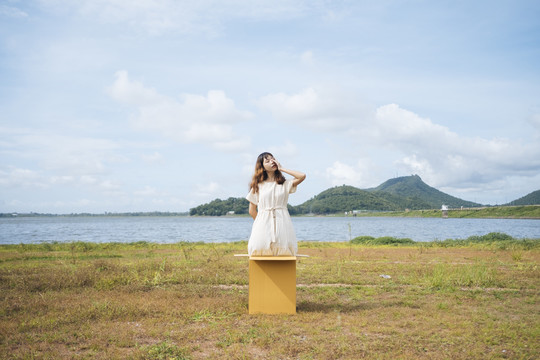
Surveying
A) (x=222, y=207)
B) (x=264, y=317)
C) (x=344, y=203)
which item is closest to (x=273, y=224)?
(x=264, y=317)

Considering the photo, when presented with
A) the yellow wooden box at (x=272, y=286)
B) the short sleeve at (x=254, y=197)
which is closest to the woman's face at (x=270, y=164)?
the short sleeve at (x=254, y=197)

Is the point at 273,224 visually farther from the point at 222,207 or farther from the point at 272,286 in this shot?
the point at 222,207

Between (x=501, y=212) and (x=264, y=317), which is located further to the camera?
(x=501, y=212)

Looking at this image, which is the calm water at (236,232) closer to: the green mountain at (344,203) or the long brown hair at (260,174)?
the long brown hair at (260,174)

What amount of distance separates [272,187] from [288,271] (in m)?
1.43

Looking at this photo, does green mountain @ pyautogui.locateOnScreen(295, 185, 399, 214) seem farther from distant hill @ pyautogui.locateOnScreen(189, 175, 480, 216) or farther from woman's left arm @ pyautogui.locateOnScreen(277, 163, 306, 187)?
woman's left arm @ pyautogui.locateOnScreen(277, 163, 306, 187)

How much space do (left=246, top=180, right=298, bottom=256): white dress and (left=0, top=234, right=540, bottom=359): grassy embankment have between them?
1.11 m

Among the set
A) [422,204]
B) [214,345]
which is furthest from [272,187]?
[422,204]

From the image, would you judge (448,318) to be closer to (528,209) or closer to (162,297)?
(162,297)

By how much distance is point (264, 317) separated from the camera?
683 cm

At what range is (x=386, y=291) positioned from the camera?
31.5ft

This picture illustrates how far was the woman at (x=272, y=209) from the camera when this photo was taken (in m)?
7.01

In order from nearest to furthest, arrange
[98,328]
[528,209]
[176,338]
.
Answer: [176,338] → [98,328] → [528,209]

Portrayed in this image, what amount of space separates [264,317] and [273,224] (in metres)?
1.52
